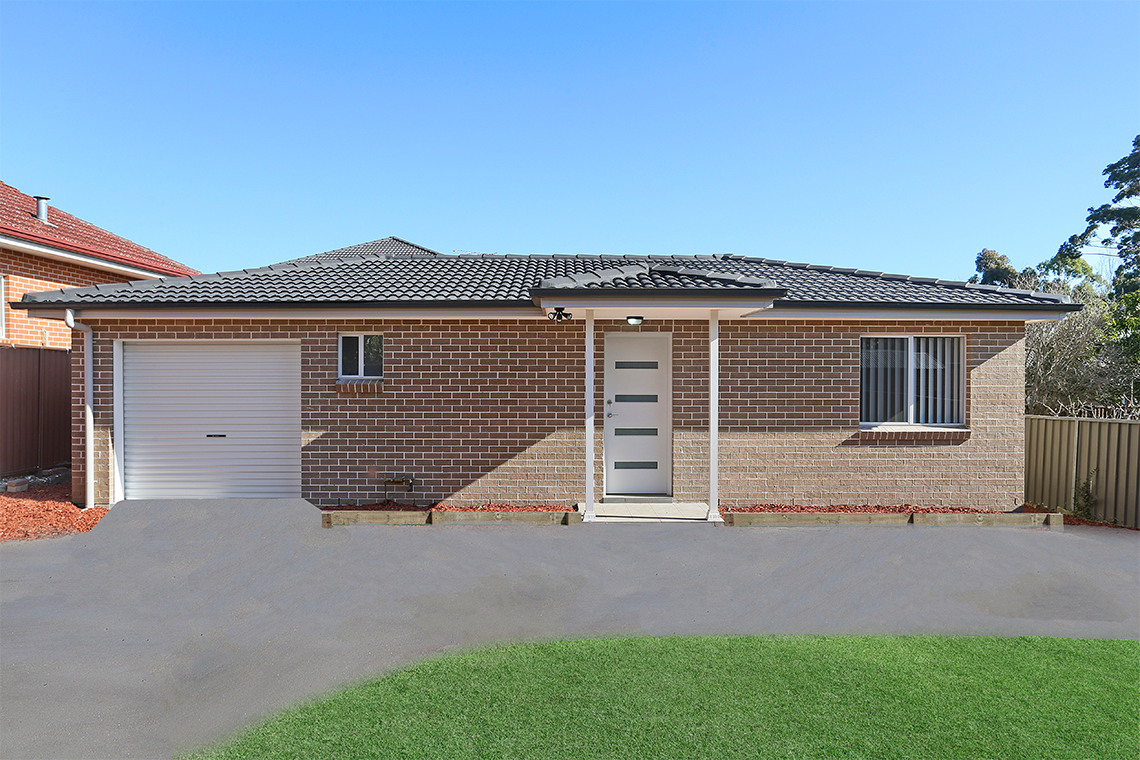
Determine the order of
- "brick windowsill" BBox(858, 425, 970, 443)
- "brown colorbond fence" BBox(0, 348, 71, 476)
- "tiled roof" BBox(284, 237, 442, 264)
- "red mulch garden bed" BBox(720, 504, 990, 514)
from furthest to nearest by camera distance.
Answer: "tiled roof" BBox(284, 237, 442, 264) → "brown colorbond fence" BBox(0, 348, 71, 476) → "brick windowsill" BBox(858, 425, 970, 443) → "red mulch garden bed" BBox(720, 504, 990, 514)

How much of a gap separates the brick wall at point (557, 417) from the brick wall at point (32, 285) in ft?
14.0

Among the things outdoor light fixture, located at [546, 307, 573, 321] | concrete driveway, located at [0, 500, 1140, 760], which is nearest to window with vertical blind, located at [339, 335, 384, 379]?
concrete driveway, located at [0, 500, 1140, 760]

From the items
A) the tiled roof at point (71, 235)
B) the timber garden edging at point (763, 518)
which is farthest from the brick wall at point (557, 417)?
the tiled roof at point (71, 235)

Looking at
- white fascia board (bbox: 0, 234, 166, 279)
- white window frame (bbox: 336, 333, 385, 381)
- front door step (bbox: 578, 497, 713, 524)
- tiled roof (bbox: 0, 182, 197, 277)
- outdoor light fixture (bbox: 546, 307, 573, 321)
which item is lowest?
front door step (bbox: 578, 497, 713, 524)

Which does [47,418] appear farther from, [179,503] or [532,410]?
[532,410]

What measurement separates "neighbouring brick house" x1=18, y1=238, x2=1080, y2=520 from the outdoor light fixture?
338 mm

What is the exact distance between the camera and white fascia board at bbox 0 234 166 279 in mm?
12602

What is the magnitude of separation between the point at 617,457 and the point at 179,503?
655 cm

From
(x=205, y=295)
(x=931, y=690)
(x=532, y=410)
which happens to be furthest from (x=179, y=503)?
(x=931, y=690)

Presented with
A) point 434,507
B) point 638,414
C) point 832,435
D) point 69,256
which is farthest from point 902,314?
point 69,256

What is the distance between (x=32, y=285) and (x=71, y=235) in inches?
101

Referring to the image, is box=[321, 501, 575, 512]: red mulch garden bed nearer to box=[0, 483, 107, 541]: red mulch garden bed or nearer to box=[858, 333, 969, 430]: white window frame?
box=[0, 483, 107, 541]: red mulch garden bed

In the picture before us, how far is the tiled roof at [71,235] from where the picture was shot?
13383mm

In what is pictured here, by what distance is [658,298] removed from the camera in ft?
28.0
